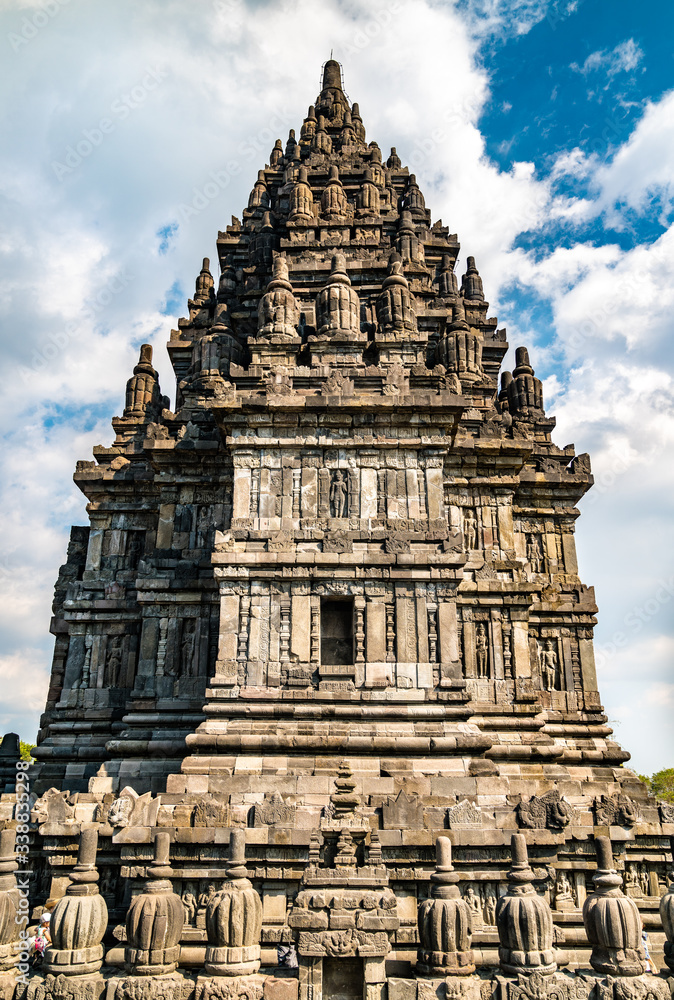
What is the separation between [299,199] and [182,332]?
7148mm

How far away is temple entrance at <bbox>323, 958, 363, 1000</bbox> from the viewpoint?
37.5 ft

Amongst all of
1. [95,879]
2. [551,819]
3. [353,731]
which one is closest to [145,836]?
[95,879]

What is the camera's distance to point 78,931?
37.8 feet

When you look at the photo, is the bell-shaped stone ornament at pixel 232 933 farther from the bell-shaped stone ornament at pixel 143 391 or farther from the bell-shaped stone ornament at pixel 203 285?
the bell-shaped stone ornament at pixel 203 285

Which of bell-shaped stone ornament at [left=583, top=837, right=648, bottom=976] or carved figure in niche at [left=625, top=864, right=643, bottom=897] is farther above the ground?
carved figure in niche at [left=625, top=864, right=643, bottom=897]

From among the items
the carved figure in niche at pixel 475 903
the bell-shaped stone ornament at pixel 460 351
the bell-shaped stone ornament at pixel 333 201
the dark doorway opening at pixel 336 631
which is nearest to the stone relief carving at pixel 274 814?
the carved figure in niche at pixel 475 903

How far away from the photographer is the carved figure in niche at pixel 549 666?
25844 mm

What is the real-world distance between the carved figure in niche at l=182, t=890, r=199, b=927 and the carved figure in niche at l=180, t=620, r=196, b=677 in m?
8.58

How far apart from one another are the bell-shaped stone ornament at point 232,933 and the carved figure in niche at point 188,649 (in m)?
11.6

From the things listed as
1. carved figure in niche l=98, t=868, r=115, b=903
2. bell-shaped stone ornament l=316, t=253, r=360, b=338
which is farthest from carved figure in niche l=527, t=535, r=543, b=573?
carved figure in niche l=98, t=868, r=115, b=903

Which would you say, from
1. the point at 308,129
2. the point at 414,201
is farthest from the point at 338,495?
the point at 308,129

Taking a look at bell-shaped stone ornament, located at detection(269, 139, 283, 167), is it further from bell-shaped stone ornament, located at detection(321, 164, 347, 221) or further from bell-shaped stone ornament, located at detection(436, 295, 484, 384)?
bell-shaped stone ornament, located at detection(436, 295, 484, 384)

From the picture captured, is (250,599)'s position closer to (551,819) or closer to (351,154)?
(551,819)

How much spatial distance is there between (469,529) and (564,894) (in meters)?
11.0
